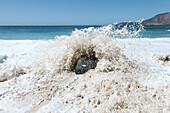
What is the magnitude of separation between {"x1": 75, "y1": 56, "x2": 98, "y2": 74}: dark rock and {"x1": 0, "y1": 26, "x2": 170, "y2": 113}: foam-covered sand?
0.13 metres

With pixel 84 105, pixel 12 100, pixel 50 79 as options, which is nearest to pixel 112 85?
pixel 84 105

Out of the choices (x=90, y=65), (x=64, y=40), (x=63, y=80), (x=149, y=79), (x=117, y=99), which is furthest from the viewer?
(x=64, y=40)

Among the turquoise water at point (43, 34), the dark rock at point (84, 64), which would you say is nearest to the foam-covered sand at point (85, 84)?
the dark rock at point (84, 64)

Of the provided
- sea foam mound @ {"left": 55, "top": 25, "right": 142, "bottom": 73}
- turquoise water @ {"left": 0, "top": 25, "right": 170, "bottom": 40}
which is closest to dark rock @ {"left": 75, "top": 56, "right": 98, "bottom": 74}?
sea foam mound @ {"left": 55, "top": 25, "right": 142, "bottom": 73}

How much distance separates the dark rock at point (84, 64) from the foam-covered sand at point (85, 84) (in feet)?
0.44

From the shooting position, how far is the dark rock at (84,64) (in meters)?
3.30

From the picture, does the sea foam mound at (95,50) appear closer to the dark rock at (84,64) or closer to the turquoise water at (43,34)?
the dark rock at (84,64)

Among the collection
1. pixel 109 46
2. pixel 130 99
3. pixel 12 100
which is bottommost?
pixel 12 100

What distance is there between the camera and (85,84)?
2527 millimetres

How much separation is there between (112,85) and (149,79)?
0.74m

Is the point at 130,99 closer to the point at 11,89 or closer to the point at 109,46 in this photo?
the point at 109,46

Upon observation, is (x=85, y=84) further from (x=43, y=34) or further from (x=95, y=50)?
(x=43, y=34)

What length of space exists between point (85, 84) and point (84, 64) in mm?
860

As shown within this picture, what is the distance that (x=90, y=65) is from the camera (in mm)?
3346
